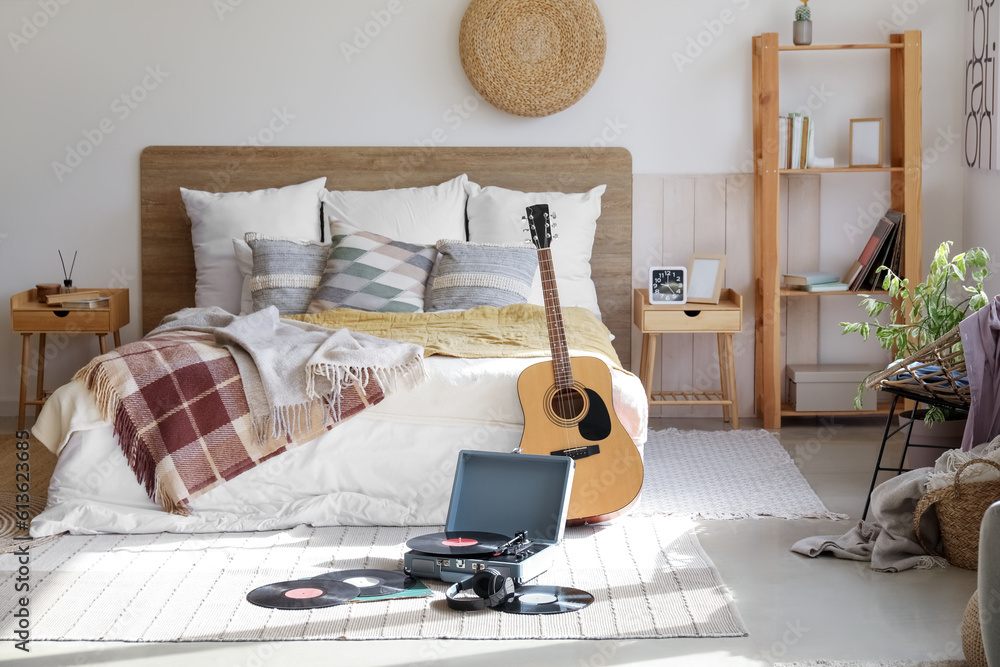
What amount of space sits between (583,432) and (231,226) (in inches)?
80.0

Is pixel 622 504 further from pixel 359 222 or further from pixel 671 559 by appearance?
pixel 359 222

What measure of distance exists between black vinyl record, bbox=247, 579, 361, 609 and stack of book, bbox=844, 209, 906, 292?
2.64 meters

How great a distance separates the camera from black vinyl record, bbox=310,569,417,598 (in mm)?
2414

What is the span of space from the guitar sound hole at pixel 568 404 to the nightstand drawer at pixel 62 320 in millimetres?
2142

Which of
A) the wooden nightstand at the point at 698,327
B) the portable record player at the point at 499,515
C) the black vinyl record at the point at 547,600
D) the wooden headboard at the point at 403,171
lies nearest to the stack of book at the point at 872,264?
the wooden nightstand at the point at 698,327

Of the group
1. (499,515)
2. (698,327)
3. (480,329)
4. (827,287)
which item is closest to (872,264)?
(827,287)

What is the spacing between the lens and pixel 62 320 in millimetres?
4047

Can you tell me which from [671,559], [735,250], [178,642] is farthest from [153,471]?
[735,250]

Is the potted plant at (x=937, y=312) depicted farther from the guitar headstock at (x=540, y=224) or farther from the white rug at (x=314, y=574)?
the guitar headstock at (x=540, y=224)

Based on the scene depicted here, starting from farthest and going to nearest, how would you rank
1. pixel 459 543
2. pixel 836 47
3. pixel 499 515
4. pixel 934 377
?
pixel 836 47 < pixel 934 377 < pixel 499 515 < pixel 459 543

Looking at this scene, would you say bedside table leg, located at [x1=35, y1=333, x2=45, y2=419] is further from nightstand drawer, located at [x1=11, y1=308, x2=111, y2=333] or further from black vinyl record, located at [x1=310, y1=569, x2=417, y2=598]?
black vinyl record, located at [x1=310, y1=569, x2=417, y2=598]

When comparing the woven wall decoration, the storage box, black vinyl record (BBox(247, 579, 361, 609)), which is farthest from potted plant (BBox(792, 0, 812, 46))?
black vinyl record (BBox(247, 579, 361, 609))

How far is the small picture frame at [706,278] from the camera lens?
13.7 ft

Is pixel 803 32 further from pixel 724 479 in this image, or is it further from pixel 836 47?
pixel 724 479
